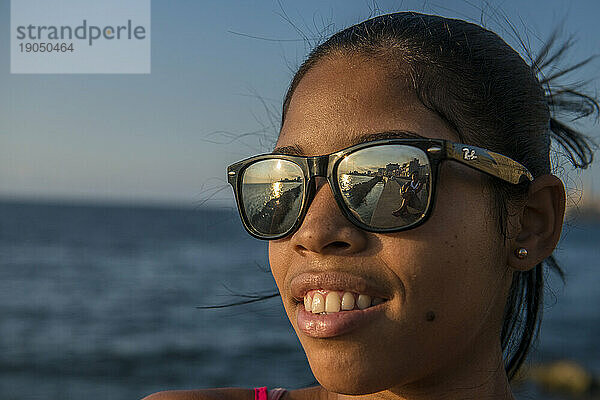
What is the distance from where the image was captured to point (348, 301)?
1.88m

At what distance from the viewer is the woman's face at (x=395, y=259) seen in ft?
6.13

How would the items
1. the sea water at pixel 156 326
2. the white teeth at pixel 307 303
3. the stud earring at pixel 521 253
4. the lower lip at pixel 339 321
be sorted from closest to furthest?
the lower lip at pixel 339 321 → the white teeth at pixel 307 303 → the stud earring at pixel 521 253 → the sea water at pixel 156 326

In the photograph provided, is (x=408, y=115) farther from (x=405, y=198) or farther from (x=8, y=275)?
(x=8, y=275)

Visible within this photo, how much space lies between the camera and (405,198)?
1.89 meters

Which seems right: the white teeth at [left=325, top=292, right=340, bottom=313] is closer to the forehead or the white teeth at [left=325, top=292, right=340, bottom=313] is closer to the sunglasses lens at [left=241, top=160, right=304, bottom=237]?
the sunglasses lens at [left=241, top=160, right=304, bottom=237]

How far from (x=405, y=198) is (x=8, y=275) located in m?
33.6

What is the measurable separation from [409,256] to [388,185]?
0.68 feet

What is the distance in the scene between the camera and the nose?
189cm

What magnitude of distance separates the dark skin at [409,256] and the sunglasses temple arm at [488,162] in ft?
0.12

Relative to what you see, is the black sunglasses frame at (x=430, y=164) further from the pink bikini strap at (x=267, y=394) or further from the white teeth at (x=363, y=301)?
the pink bikini strap at (x=267, y=394)

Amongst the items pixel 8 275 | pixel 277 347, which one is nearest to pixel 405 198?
pixel 277 347

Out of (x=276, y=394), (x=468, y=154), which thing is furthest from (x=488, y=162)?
(x=276, y=394)

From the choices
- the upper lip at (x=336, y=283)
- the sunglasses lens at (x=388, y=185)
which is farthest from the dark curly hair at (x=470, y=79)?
the upper lip at (x=336, y=283)

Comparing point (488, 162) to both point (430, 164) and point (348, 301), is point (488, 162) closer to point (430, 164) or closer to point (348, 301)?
point (430, 164)
